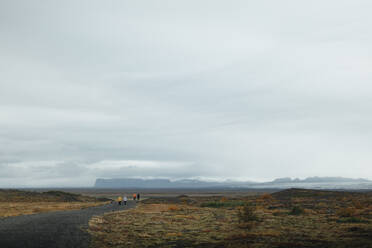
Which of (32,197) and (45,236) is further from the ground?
(45,236)

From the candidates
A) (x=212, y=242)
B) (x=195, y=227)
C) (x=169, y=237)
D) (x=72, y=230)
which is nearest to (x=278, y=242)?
(x=212, y=242)

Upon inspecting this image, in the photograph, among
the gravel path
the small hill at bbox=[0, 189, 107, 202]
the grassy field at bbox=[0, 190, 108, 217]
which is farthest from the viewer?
the small hill at bbox=[0, 189, 107, 202]

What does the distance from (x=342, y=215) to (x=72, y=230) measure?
92.8 ft

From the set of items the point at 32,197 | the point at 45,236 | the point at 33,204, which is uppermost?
the point at 45,236

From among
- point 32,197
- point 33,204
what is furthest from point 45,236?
point 32,197

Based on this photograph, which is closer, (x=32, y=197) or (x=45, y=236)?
(x=45, y=236)

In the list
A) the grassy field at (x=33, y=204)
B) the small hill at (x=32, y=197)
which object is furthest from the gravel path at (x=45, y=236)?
the small hill at (x=32, y=197)

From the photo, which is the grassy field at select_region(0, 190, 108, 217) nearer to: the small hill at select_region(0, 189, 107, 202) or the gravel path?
the small hill at select_region(0, 189, 107, 202)

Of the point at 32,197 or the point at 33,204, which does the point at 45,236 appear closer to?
the point at 33,204

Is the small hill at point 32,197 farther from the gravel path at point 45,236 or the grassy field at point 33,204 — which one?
the gravel path at point 45,236

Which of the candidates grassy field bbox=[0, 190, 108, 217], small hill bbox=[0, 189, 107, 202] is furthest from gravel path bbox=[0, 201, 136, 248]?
small hill bbox=[0, 189, 107, 202]

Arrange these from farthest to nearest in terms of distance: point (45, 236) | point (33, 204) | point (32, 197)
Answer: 1. point (32, 197)
2. point (33, 204)
3. point (45, 236)

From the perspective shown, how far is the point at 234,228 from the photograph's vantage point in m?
27.5

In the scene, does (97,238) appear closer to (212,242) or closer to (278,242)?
(212,242)
